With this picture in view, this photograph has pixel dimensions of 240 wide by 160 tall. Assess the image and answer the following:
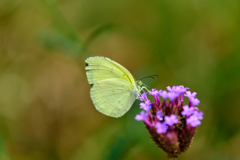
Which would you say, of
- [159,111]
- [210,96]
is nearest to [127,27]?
[210,96]

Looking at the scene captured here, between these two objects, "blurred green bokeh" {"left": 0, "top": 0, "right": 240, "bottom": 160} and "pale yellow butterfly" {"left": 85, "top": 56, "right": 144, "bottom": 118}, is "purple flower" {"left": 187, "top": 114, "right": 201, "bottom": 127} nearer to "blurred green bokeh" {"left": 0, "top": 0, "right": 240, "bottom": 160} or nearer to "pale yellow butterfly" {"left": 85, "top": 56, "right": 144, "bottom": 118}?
"pale yellow butterfly" {"left": 85, "top": 56, "right": 144, "bottom": 118}

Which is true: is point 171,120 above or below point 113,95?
below

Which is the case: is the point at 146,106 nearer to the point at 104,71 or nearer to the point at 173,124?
the point at 173,124

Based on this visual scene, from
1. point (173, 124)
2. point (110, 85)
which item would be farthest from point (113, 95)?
point (173, 124)

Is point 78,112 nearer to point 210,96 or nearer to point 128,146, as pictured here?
point 128,146

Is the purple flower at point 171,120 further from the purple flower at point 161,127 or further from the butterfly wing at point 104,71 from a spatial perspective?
the butterfly wing at point 104,71

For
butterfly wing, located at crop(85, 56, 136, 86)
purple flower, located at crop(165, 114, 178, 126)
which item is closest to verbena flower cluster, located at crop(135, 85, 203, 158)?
purple flower, located at crop(165, 114, 178, 126)

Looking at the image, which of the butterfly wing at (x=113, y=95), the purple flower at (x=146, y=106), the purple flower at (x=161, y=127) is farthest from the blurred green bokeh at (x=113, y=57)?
the purple flower at (x=161, y=127)

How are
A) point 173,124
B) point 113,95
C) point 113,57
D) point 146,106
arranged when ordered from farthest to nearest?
point 113,57 < point 113,95 < point 146,106 < point 173,124
